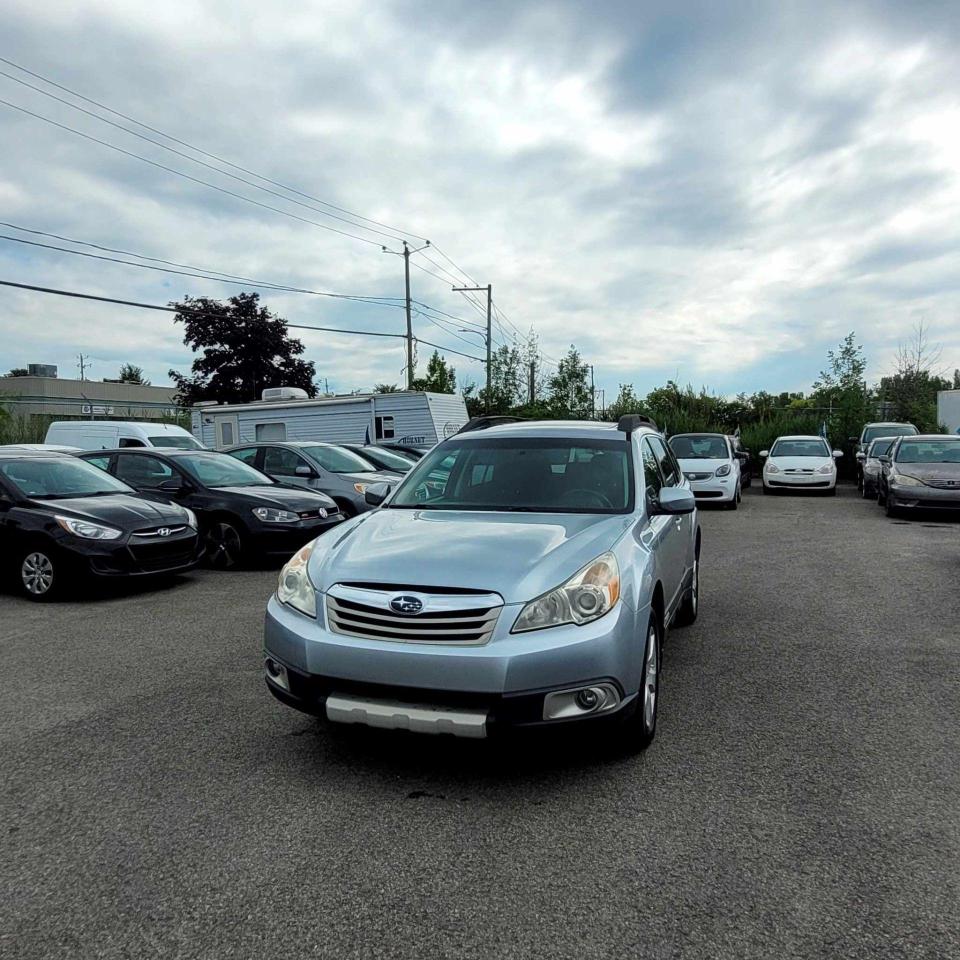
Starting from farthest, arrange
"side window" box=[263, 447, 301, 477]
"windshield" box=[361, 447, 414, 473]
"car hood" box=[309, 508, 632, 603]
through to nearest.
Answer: "windshield" box=[361, 447, 414, 473]
"side window" box=[263, 447, 301, 477]
"car hood" box=[309, 508, 632, 603]

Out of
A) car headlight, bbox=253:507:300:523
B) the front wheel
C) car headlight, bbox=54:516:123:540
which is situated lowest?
the front wheel

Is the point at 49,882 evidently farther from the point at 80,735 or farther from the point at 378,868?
the point at 80,735

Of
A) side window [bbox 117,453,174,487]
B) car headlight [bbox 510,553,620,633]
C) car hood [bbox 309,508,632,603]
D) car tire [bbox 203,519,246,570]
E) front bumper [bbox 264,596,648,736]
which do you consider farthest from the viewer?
side window [bbox 117,453,174,487]

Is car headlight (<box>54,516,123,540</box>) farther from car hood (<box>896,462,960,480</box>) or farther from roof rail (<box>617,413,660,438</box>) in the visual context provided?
car hood (<box>896,462,960,480</box>)

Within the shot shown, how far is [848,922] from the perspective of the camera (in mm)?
2635

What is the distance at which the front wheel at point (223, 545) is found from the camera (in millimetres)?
9898

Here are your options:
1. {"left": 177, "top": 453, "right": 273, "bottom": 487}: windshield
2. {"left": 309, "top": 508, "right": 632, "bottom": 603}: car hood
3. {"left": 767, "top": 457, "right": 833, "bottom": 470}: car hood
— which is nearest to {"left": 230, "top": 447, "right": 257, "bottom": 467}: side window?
{"left": 177, "top": 453, "right": 273, "bottom": 487}: windshield

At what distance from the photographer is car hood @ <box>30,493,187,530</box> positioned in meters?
8.24

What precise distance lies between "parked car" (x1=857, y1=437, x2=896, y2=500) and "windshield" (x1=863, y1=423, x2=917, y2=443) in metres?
3.52

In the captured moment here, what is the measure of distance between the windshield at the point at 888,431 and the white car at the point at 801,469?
369cm

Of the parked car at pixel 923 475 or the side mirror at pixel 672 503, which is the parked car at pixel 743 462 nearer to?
the parked car at pixel 923 475

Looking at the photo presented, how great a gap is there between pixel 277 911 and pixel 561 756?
1.61 m

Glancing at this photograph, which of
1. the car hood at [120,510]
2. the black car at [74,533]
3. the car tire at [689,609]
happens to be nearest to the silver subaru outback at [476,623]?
the car tire at [689,609]

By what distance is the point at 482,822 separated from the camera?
3322 millimetres
